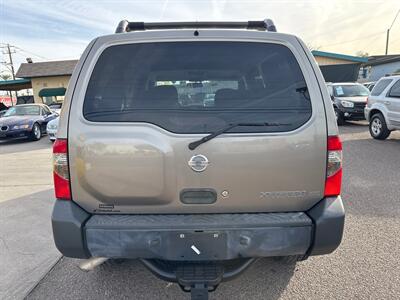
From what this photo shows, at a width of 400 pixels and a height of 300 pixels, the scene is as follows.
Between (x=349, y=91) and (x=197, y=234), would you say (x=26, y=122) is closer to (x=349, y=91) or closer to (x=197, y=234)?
(x=197, y=234)

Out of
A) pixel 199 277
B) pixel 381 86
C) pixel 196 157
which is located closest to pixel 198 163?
pixel 196 157

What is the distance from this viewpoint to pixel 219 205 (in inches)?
80.4

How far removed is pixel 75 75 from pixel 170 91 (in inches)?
26.3

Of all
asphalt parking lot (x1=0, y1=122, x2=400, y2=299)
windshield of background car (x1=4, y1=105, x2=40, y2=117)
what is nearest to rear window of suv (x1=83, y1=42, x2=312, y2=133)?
asphalt parking lot (x1=0, y1=122, x2=400, y2=299)

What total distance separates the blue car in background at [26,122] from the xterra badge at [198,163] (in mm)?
11558

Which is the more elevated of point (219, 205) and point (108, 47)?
point (108, 47)

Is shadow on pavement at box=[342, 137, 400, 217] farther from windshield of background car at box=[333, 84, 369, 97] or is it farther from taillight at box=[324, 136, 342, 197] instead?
windshield of background car at box=[333, 84, 369, 97]

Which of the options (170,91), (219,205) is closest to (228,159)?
(219,205)

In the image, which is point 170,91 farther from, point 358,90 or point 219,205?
point 358,90

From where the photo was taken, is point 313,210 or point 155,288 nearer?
point 313,210

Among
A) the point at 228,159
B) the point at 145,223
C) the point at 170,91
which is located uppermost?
the point at 170,91

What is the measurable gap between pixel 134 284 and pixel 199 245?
1105 mm

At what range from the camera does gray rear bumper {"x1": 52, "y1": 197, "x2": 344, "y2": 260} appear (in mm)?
1966

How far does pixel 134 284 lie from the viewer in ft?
8.85
